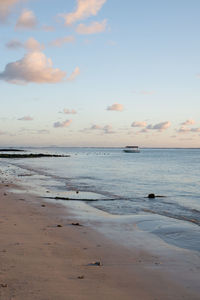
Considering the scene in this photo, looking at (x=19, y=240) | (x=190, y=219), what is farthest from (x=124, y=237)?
(x=190, y=219)

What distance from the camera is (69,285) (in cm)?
656

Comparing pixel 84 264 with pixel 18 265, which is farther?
pixel 84 264

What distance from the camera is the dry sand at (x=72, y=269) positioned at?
6273 millimetres

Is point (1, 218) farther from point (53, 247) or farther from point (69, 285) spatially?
point (69, 285)

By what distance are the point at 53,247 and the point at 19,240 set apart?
4.16 ft

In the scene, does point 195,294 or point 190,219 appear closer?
point 195,294

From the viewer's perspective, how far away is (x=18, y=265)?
7.43m

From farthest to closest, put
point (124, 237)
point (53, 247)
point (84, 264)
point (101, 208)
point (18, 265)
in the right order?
point (101, 208) → point (124, 237) → point (53, 247) → point (84, 264) → point (18, 265)

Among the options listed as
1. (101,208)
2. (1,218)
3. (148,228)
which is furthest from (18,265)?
(101,208)

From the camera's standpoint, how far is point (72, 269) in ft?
24.9

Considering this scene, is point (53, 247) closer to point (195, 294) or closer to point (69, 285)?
point (69, 285)

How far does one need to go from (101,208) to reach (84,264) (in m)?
9.75

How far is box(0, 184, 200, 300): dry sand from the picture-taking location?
6273 mm

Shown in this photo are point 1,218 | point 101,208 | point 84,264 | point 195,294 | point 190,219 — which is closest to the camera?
point 195,294
